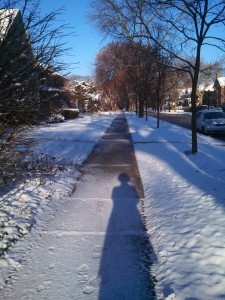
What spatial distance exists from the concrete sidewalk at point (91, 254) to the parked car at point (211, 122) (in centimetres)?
1606

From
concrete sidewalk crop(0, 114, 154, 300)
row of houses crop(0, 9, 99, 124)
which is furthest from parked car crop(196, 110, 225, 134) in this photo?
row of houses crop(0, 9, 99, 124)

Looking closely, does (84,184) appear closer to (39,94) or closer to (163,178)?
(163,178)

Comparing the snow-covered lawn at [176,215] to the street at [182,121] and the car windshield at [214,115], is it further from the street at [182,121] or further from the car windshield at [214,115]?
the car windshield at [214,115]

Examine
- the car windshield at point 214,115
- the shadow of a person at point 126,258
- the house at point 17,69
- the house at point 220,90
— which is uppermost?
the house at point 220,90

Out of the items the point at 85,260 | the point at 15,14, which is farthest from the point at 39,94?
the point at 85,260

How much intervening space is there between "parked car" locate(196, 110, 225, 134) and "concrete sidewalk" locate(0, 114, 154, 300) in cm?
1606

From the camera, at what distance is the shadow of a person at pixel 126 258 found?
12.4ft

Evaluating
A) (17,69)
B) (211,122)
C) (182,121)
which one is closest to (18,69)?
(17,69)

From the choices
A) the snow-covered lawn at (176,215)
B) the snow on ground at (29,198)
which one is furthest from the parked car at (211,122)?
the snow on ground at (29,198)

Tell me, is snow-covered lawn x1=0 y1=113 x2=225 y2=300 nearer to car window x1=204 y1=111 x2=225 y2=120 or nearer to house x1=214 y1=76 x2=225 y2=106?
car window x1=204 y1=111 x2=225 y2=120

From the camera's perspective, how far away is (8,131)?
628cm

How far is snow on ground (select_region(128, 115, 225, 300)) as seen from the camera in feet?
12.6

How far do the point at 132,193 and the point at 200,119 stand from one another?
59.4ft

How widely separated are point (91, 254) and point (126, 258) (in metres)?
0.48
